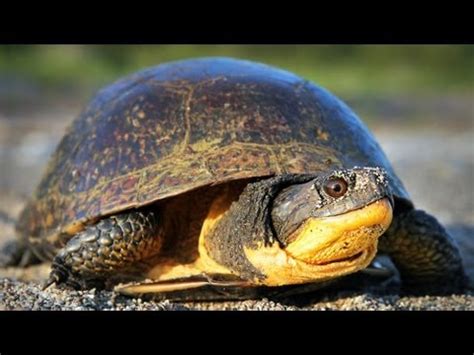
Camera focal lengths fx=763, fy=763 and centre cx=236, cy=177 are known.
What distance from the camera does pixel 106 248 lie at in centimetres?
380

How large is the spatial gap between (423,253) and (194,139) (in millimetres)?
1421

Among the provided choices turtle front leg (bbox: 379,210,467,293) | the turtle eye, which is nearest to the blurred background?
turtle front leg (bbox: 379,210,467,293)

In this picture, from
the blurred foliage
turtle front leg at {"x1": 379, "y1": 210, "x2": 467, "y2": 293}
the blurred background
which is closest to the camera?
turtle front leg at {"x1": 379, "y1": 210, "x2": 467, "y2": 293}

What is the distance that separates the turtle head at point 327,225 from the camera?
3.06 metres

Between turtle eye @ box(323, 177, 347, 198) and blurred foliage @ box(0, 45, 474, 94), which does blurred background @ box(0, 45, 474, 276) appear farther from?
turtle eye @ box(323, 177, 347, 198)

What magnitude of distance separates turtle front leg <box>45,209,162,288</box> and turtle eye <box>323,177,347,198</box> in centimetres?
110

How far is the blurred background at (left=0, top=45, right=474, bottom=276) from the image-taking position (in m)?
9.22

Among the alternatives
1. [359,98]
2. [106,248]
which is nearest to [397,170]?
[106,248]

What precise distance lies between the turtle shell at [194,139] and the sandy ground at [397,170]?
0.53 meters

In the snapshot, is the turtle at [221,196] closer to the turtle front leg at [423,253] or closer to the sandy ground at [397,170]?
the turtle front leg at [423,253]
